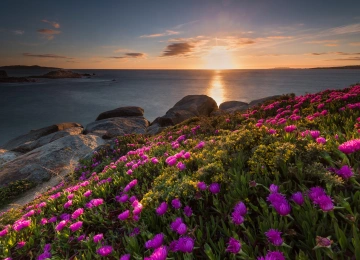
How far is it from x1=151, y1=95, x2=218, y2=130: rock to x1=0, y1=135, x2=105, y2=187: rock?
7102 millimetres

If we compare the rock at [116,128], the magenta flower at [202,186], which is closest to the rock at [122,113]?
the rock at [116,128]

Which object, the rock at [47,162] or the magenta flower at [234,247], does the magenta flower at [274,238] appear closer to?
the magenta flower at [234,247]

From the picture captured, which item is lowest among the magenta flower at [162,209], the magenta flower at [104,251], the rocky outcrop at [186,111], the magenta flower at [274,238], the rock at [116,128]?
the rock at [116,128]

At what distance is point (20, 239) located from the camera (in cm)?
365

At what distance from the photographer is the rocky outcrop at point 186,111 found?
21.3 meters

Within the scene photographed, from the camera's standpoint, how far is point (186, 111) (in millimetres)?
23594

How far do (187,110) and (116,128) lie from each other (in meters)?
7.19

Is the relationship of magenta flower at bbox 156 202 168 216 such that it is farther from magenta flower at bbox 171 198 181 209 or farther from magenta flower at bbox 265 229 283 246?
magenta flower at bbox 265 229 283 246

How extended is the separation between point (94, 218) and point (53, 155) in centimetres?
1227

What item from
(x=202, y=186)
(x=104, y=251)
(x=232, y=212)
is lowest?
(x=104, y=251)

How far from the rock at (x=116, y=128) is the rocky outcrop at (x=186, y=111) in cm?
143

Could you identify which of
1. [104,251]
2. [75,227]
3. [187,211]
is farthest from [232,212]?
[75,227]

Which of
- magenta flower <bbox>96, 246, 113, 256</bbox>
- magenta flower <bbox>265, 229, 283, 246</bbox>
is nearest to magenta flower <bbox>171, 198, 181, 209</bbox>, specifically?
magenta flower <bbox>96, 246, 113, 256</bbox>

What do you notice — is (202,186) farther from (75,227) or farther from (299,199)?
(75,227)
